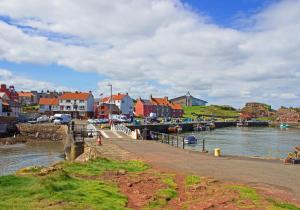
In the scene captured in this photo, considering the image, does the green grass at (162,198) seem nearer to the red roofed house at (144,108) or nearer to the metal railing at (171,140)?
the metal railing at (171,140)

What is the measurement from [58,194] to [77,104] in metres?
122

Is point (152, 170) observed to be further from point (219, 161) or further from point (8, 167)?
point (8, 167)

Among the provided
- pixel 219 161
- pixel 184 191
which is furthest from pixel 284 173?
pixel 184 191

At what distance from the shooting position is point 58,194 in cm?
1381

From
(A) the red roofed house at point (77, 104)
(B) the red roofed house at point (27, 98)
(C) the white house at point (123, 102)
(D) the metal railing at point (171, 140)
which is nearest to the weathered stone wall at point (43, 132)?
(D) the metal railing at point (171, 140)

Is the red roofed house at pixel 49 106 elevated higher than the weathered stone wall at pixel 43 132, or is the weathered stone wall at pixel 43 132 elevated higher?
the red roofed house at pixel 49 106

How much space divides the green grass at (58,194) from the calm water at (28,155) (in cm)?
2175

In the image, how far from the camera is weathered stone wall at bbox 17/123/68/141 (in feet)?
244

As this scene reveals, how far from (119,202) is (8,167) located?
97.6 ft

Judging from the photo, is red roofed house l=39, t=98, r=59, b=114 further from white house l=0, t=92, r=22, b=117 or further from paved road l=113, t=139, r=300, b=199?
paved road l=113, t=139, r=300, b=199

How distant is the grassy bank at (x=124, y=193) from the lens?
13.1 meters

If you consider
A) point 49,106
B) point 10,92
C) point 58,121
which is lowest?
point 58,121

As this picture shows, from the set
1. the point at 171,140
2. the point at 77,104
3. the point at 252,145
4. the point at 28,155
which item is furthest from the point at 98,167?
the point at 77,104

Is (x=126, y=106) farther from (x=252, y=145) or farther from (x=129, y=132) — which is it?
(x=129, y=132)
